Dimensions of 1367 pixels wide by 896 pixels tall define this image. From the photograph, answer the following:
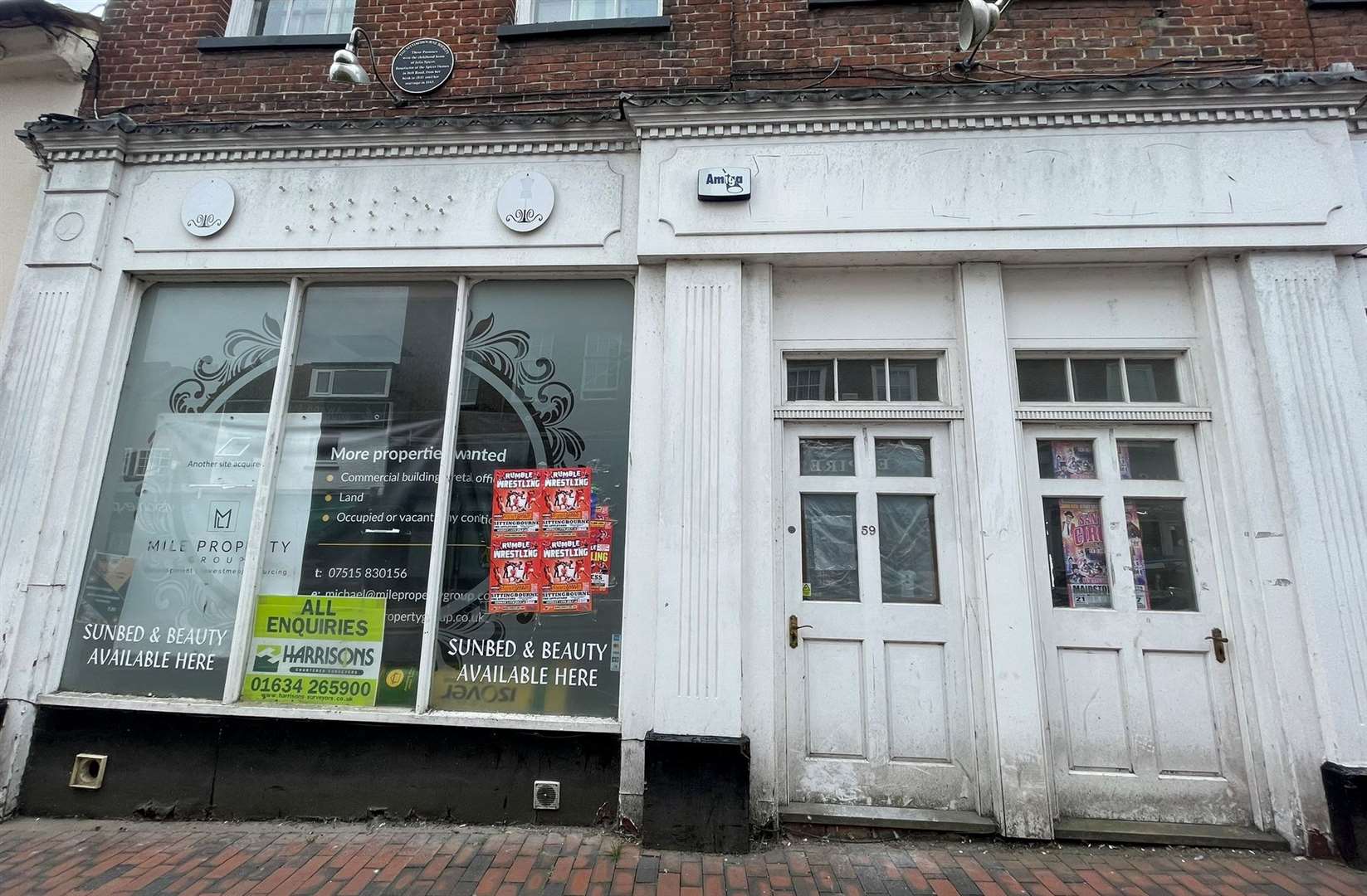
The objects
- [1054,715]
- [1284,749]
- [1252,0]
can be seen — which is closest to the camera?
[1284,749]

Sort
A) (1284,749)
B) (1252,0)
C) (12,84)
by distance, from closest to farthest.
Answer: (1284,749) < (1252,0) < (12,84)

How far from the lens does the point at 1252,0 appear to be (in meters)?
4.46

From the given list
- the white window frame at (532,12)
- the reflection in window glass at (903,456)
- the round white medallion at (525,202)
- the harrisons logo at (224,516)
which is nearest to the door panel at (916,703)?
the reflection in window glass at (903,456)

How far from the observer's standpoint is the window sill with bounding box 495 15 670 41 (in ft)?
15.5

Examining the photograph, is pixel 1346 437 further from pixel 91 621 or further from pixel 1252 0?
pixel 91 621

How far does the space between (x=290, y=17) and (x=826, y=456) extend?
5.70 m

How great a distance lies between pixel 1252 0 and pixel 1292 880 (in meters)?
5.61

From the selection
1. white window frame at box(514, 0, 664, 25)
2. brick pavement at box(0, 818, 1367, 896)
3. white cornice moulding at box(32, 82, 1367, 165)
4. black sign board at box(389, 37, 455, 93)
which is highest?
white window frame at box(514, 0, 664, 25)

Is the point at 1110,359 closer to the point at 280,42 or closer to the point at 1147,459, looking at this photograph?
the point at 1147,459

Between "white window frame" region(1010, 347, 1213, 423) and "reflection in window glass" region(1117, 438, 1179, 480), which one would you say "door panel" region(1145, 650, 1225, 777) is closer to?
"reflection in window glass" region(1117, 438, 1179, 480)

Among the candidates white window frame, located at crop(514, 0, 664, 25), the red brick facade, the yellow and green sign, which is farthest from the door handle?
white window frame, located at crop(514, 0, 664, 25)

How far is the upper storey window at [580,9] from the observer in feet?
16.4

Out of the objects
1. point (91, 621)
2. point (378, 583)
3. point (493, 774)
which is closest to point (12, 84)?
point (91, 621)

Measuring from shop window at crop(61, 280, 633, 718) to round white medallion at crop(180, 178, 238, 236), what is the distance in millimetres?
454
